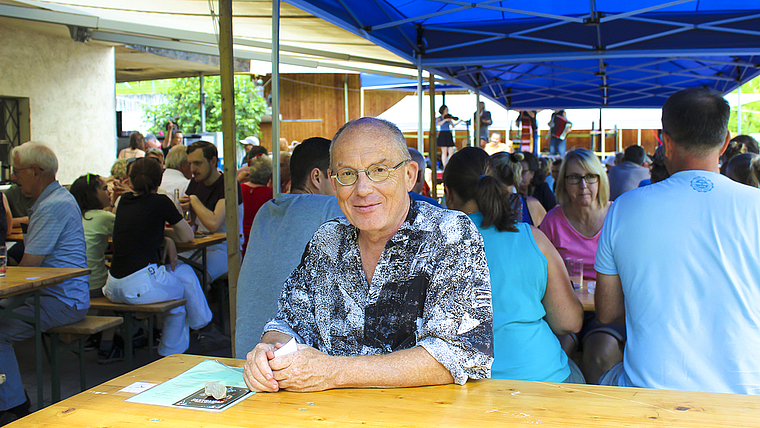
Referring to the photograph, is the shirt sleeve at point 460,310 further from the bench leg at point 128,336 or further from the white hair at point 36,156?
the white hair at point 36,156

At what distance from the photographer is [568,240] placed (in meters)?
3.53

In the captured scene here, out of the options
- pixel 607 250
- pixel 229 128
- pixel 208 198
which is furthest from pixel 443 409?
pixel 208 198

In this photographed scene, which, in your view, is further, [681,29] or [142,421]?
[681,29]

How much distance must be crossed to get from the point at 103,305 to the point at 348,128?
122 inches

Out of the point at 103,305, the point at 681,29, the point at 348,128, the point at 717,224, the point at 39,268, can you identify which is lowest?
the point at 103,305

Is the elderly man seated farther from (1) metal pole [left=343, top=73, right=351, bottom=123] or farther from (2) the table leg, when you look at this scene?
(1) metal pole [left=343, top=73, right=351, bottom=123]

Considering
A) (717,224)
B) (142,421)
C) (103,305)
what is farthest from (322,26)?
(142,421)

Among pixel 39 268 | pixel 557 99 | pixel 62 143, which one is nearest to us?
pixel 39 268

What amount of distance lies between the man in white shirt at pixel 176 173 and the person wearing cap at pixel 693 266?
4.51 meters

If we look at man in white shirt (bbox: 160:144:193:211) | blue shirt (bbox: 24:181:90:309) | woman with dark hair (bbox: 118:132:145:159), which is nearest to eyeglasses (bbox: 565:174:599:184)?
blue shirt (bbox: 24:181:90:309)

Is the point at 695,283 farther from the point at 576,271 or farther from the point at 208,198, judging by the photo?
the point at 208,198

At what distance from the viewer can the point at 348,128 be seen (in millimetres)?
1584

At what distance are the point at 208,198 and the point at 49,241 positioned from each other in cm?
165

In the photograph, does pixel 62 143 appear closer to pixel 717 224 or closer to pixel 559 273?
pixel 559 273
